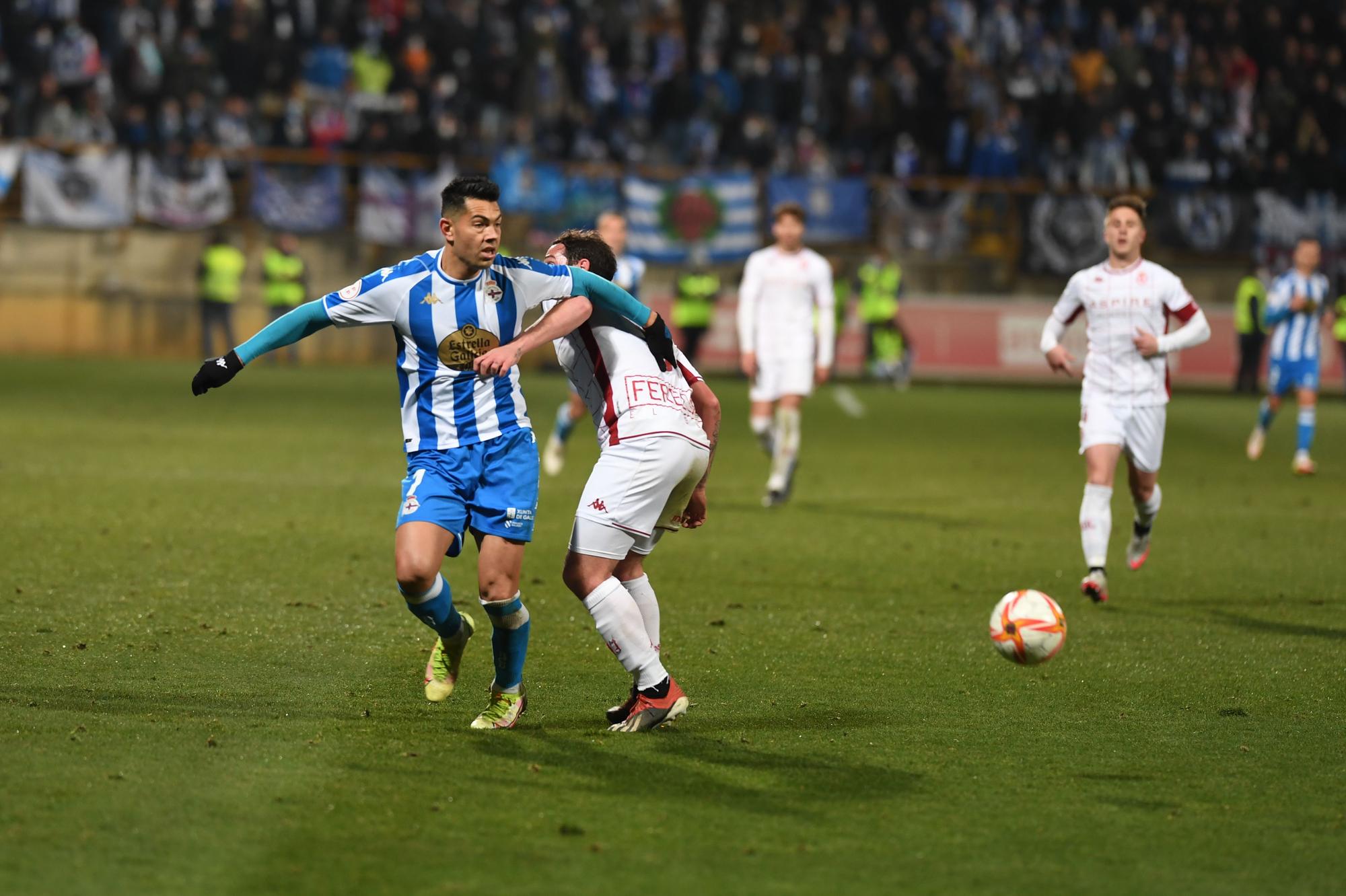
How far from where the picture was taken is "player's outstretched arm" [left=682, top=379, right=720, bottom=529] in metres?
5.95

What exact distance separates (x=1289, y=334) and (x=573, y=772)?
13.5 m

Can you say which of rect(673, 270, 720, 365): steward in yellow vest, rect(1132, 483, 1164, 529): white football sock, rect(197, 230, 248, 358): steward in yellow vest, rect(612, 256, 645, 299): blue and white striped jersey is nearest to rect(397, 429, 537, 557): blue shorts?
rect(1132, 483, 1164, 529): white football sock

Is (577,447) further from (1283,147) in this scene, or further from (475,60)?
(1283,147)

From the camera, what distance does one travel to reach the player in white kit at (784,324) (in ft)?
42.2

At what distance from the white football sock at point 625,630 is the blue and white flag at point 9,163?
906 inches

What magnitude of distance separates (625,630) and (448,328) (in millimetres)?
1181

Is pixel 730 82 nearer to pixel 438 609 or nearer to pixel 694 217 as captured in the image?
pixel 694 217

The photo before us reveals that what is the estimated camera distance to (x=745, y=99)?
28.8 metres

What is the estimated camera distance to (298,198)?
27.4 metres

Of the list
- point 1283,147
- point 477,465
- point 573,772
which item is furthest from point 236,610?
point 1283,147

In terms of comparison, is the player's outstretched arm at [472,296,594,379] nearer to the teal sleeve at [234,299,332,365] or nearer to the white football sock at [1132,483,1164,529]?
the teal sleeve at [234,299,332,365]

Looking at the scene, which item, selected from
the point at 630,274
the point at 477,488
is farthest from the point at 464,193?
the point at 630,274

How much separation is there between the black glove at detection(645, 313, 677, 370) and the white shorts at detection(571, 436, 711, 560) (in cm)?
30

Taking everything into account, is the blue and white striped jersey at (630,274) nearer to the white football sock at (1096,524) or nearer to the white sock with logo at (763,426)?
the white sock with logo at (763,426)
